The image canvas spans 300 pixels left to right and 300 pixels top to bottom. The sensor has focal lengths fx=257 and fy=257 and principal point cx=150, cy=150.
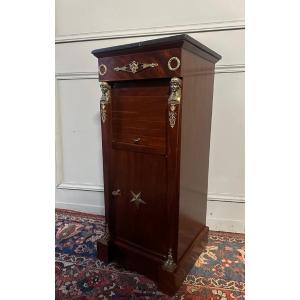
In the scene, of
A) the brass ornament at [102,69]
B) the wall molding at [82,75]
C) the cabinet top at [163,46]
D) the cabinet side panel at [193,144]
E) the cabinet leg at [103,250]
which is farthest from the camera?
the wall molding at [82,75]

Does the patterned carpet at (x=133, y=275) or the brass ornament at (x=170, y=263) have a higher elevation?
the brass ornament at (x=170, y=263)

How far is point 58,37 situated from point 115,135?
92cm

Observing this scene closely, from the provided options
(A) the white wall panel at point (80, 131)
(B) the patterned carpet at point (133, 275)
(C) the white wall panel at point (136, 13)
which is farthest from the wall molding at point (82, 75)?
(B) the patterned carpet at point (133, 275)

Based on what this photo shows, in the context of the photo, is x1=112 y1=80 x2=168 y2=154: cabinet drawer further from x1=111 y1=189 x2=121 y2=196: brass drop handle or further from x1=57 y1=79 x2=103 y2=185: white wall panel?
x1=57 y1=79 x2=103 y2=185: white wall panel

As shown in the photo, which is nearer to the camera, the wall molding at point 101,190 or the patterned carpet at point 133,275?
the patterned carpet at point 133,275

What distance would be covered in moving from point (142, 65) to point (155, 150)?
1.12ft

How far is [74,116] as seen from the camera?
5.77ft

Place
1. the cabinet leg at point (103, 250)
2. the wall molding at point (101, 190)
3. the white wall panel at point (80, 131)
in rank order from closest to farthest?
the cabinet leg at point (103, 250) → the wall molding at point (101, 190) → the white wall panel at point (80, 131)

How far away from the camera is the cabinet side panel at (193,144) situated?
103 centimetres

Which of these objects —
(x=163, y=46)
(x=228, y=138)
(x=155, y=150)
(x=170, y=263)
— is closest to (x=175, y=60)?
(x=163, y=46)

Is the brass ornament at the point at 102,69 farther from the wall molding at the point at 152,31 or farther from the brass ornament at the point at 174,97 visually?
the wall molding at the point at 152,31

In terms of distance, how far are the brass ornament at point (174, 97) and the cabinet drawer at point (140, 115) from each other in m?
0.05
